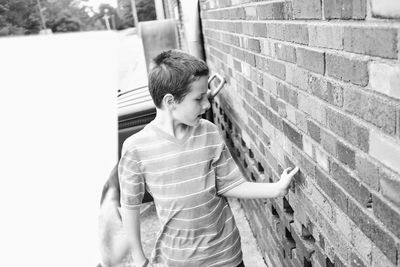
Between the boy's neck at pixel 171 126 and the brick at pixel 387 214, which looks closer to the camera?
the brick at pixel 387 214

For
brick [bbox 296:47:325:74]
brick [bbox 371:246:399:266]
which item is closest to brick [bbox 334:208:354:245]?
brick [bbox 371:246:399:266]

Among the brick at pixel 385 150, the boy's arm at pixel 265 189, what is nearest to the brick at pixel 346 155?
the brick at pixel 385 150

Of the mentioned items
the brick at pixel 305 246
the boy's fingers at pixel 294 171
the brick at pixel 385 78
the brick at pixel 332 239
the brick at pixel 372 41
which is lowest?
the brick at pixel 305 246

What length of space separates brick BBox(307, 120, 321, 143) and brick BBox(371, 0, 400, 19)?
21.0 inches

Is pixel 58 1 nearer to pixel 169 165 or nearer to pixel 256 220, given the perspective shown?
pixel 169 165

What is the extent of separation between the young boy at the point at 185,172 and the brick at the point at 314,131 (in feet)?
0.93

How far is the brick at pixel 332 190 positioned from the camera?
1.33 m

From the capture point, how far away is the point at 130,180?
1.88m

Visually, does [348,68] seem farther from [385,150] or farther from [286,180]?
[286,180]

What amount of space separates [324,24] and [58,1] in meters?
0.88

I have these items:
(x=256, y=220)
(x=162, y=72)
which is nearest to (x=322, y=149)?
(x=162, y=72)

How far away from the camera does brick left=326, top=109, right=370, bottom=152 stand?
3.72 ft

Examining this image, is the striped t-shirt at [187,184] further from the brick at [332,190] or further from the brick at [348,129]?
the brick at [348,129]

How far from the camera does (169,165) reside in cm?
183
